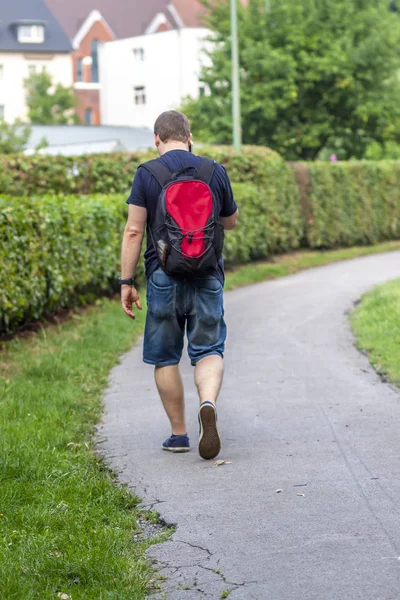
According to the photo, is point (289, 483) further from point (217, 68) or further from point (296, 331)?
point (217, 68)

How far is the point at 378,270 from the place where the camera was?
20.4m

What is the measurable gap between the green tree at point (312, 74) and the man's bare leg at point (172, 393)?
28383mm

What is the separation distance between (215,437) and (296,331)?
597cm

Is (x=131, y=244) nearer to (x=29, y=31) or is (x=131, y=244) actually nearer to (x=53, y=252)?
(x=53, y=252)

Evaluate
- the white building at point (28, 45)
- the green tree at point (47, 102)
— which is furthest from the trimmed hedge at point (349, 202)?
the white building at point (28, 45)

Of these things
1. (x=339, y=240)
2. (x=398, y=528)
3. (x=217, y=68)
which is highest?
(x=217, y=68)

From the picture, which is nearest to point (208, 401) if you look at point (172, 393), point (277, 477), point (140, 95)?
point (172, 393)

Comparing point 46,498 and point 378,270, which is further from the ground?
point 46,498

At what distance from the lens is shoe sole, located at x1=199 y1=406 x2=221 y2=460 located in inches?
227

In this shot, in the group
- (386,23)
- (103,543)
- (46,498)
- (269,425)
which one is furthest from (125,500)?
(386,23)

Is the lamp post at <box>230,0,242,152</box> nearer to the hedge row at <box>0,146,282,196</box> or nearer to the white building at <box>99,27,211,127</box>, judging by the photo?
the hedge row at <box>0,146,282,196</box>

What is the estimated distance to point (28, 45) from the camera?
277 ft

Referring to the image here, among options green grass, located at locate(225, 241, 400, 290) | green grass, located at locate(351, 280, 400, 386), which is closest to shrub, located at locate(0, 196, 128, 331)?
green grass, located at locate(351, 280, 400, 386)

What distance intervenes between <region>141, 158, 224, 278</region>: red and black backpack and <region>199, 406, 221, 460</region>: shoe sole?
2.39 ft
